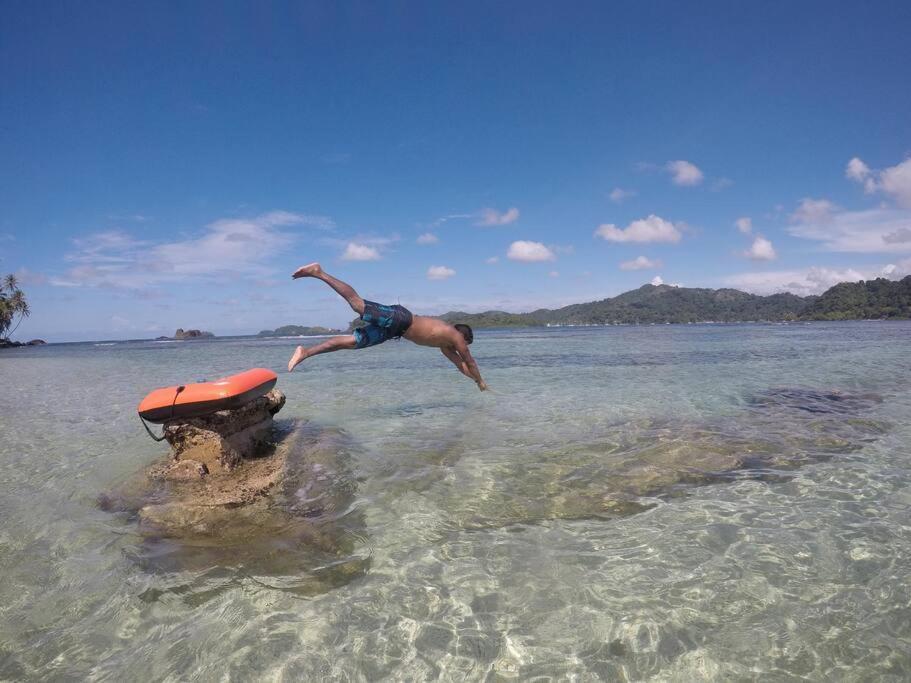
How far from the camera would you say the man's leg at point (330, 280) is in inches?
323

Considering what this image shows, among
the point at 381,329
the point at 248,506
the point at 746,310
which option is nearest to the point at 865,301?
the point at 746,310

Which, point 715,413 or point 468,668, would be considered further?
point 715,413

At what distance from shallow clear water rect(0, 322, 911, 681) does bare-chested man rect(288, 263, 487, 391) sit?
72.0 inches

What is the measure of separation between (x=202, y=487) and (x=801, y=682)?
6600 mm

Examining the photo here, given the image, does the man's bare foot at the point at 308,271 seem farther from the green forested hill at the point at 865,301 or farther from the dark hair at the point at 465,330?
the green forested hill at the point at 865,301

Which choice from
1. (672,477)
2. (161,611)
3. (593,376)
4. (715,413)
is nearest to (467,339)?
(672,477)

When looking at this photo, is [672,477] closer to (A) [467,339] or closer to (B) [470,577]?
(B) [470,577]

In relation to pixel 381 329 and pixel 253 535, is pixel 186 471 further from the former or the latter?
pixel 381 329

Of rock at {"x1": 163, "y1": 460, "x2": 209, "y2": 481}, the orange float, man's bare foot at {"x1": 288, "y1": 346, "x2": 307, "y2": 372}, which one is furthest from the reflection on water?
man's bare foot at {"x1": 288, "y1": 346, "x2": 307, "y2": 372}

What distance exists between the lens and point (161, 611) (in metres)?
3.76

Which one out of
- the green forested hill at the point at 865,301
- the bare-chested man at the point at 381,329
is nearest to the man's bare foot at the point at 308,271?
the bare-chested man at the point at 381,329

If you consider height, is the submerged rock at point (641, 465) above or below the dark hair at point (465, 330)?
below

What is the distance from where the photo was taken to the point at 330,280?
8.30 m

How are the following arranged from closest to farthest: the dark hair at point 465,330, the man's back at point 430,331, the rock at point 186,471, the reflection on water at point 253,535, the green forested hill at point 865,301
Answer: the reflection on water at point 253,535, the rock at point 186,471, the man's back at point 430,331, the dark hair at point 465,330, the green forested hill at point 865,301
